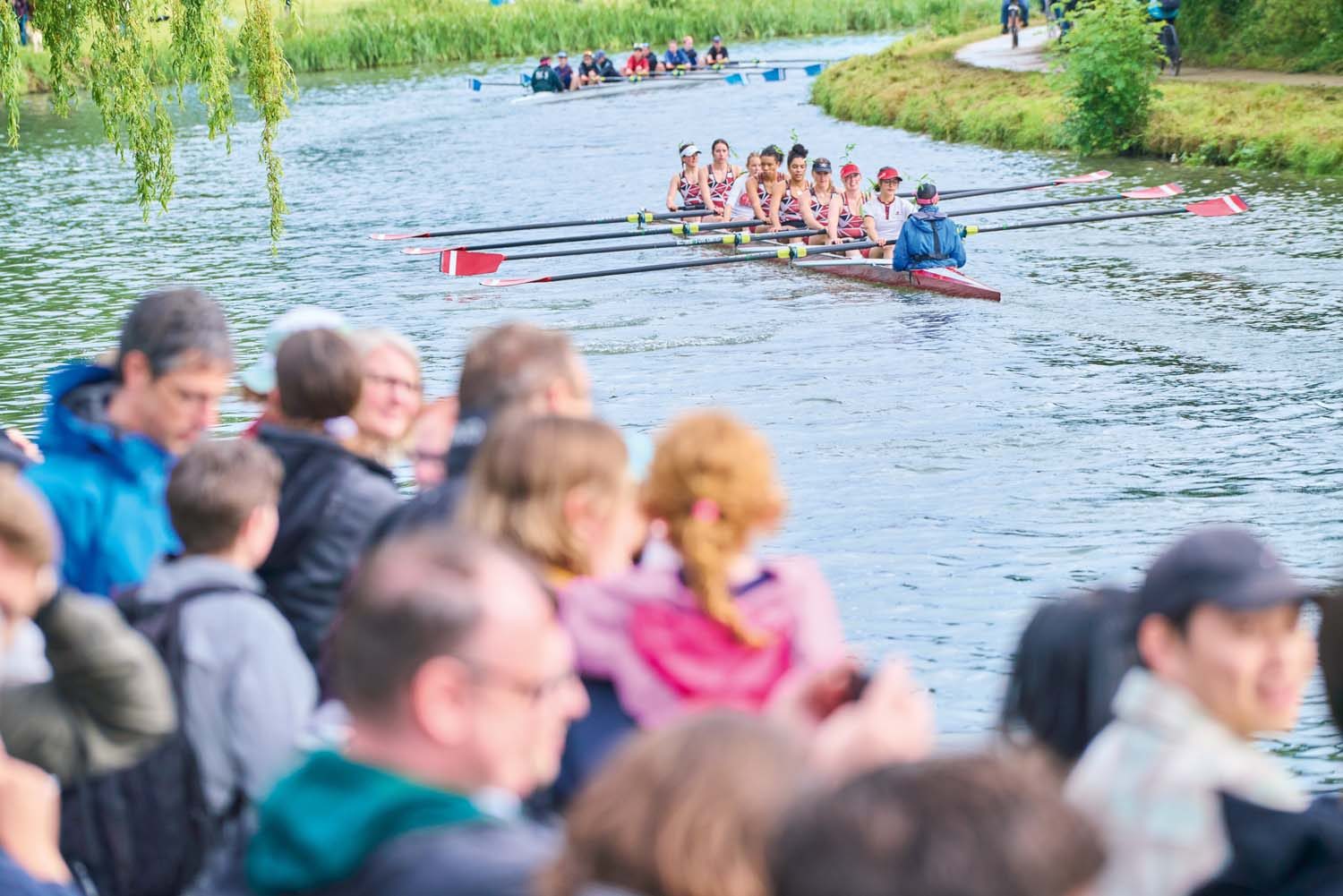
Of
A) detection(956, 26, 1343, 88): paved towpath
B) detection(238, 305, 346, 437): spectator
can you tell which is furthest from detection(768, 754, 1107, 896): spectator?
detection(956, 26, 1343, 88): paved towpath

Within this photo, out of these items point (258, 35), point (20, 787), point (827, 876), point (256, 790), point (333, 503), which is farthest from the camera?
point (258, 35)

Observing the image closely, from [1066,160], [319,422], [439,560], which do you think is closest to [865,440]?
[319,422]

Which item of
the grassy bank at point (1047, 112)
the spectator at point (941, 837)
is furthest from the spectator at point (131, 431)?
the grassy bank at point (1047, 112)

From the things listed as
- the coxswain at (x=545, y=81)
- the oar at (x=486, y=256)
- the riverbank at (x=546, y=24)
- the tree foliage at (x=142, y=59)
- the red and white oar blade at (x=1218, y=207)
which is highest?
the riverbank at (x=546, y=24)

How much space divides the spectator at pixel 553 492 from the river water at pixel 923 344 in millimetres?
4505

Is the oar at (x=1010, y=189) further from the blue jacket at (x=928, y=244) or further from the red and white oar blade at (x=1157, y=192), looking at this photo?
the blue jacket at (x=928, y=244)

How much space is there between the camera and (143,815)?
3545mm

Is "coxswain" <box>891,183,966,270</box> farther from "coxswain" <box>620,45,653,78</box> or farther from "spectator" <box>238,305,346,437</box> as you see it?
"coxswain" <box>620,45,653,78</box>

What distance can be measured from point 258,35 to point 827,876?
1086cm

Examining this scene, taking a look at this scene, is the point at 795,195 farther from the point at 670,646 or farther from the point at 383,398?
the point at 670,646

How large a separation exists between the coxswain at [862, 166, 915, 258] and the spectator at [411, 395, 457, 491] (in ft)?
42.7

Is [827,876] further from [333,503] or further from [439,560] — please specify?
[333,503]

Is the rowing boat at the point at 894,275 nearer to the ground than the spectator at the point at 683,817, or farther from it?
nearer to the ground

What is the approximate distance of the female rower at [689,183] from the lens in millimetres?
20875
